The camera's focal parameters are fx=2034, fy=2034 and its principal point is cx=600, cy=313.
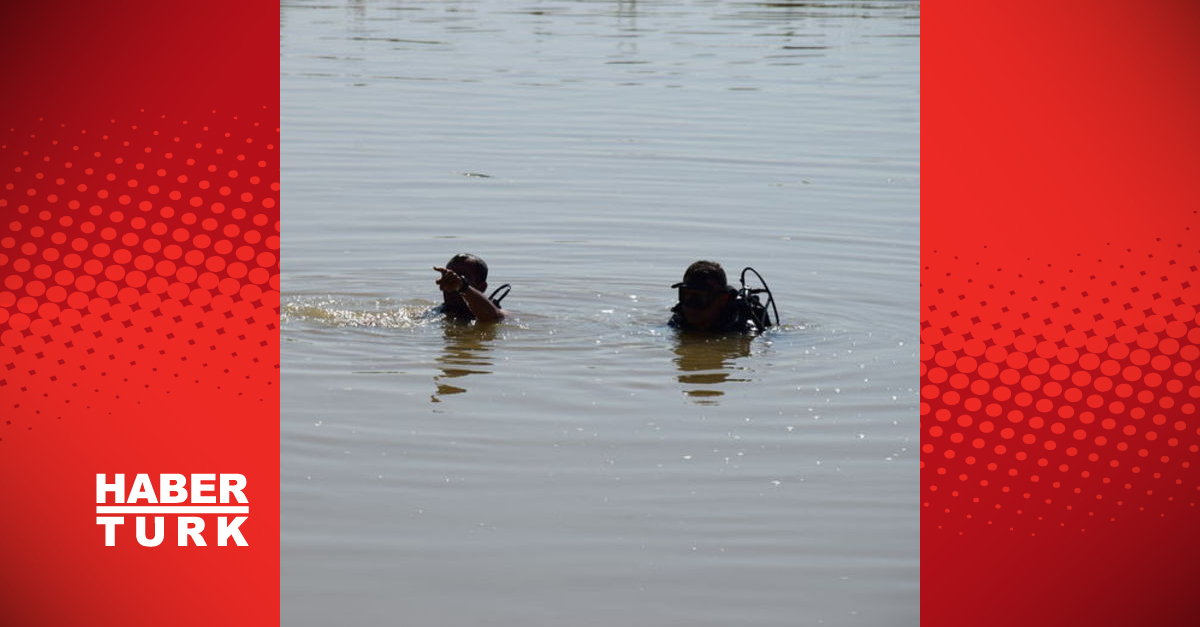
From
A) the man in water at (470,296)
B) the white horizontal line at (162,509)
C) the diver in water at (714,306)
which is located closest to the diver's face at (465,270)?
the man in water at (470,296)

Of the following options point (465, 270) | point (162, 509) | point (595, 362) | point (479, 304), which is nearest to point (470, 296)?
point (479, 304)

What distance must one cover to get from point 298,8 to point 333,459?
2667cm

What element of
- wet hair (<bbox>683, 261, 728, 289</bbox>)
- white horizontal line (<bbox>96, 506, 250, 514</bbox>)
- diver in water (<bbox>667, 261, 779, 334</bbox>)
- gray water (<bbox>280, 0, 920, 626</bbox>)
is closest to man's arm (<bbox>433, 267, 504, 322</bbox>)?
gray water (<bbox>280, 0, 920, 626</bbox>)

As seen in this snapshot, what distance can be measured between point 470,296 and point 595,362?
1.04 meters

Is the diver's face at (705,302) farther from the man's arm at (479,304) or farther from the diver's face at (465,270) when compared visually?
the diver's face at (465,270)

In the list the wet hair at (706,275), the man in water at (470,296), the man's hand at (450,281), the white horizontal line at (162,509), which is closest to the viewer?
the white horizontal line at (162,509)

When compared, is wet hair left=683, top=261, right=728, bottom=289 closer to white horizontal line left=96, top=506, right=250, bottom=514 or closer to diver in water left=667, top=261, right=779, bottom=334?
diver in water left=667, top=261, right=779, bottom=334

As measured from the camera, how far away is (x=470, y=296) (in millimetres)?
12203

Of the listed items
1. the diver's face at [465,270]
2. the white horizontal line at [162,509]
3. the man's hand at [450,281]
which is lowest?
the white horizontal line at [162,509]

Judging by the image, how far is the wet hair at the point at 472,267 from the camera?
40.4ft

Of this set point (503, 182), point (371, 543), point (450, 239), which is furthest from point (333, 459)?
point (503, 182)

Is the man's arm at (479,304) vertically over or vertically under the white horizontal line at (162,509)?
over

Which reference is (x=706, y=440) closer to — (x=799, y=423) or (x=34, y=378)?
(x=799, y=423)

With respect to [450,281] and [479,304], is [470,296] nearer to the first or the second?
[479,304]
